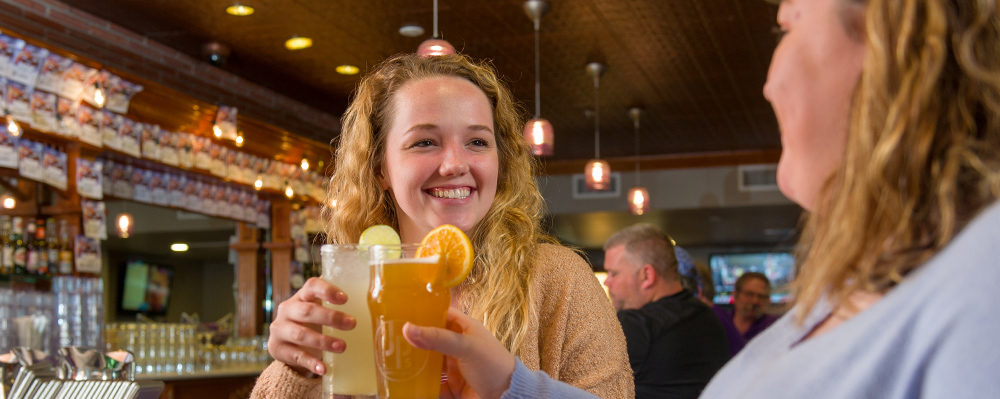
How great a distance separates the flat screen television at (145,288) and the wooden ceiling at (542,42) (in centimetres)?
495

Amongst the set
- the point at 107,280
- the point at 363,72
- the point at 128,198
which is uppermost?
the point at 363,72

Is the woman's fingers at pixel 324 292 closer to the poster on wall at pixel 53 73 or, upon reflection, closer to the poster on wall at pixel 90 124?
the poster on wall at pixel 53 73

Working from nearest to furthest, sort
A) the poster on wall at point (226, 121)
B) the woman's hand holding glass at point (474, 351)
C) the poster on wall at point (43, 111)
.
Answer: the woman's hand holding glass at point (474, 351)
the poster on wall at point (43, 111)
the poster on wall at point (226, 121)

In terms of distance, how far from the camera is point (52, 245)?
4.79 metres

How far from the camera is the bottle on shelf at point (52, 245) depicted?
4.73m

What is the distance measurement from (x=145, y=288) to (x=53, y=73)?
23.9 feet

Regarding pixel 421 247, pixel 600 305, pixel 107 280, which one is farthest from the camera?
pixel 107 280

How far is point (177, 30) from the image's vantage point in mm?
5234

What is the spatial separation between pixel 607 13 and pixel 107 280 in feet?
29.9

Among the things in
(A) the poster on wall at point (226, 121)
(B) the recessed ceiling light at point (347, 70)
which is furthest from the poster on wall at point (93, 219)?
(B) the recessed ceiling light at point (347, 70)

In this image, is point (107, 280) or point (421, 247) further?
point (107, 280)

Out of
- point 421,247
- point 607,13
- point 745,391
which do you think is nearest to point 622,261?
point 607,13

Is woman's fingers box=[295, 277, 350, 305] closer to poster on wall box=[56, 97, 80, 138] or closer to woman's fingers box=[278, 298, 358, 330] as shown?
woman's fingers box=[278, 298, 358, 330]

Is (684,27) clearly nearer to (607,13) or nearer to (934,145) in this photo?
(607,13)
